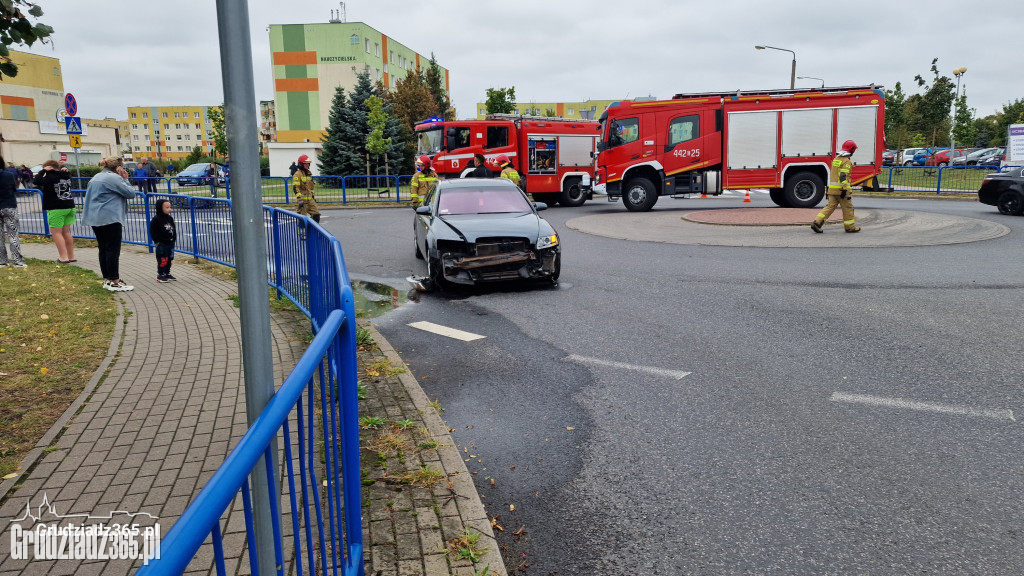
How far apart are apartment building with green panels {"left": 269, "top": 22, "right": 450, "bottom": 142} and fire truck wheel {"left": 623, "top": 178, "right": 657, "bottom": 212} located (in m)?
47.4

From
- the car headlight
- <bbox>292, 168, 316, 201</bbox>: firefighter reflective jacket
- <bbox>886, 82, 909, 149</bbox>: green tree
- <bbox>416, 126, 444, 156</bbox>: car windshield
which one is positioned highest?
<bbox>886, 82, 909, 149</bbox>: green tree

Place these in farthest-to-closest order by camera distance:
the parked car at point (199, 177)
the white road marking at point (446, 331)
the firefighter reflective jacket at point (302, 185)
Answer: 1. the parked car at point (199, 177)
2. the firefighter reflective jacket at point (302, 185)
3. the white road marking at point (446, 331)

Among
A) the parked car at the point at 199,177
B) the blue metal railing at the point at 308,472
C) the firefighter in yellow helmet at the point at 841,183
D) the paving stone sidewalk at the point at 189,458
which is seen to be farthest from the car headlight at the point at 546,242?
the parked car at the point at 199,177

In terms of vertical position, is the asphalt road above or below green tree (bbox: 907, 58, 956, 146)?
below

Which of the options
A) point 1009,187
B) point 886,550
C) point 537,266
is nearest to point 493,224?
point 537,266

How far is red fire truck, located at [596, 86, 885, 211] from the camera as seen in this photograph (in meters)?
20.3

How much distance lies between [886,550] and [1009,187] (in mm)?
18573

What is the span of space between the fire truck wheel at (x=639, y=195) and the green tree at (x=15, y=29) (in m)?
18.1

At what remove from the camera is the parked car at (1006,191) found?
17.9m

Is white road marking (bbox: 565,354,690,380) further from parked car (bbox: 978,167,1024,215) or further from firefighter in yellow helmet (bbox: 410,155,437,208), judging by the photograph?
parked car (bbox: 978,167,1024,215)

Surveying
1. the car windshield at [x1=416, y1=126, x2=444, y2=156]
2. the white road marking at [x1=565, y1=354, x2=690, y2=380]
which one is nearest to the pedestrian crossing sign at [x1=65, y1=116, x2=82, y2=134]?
the car windshield at [x1=416, y1=126, x2=444, y2=156]

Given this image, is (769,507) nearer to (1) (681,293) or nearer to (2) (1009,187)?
(1) (681,293)

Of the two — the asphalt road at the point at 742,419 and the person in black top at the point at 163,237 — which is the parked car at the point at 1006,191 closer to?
the asphalt road at the point at 742,419

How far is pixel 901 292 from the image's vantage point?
8.77 m
